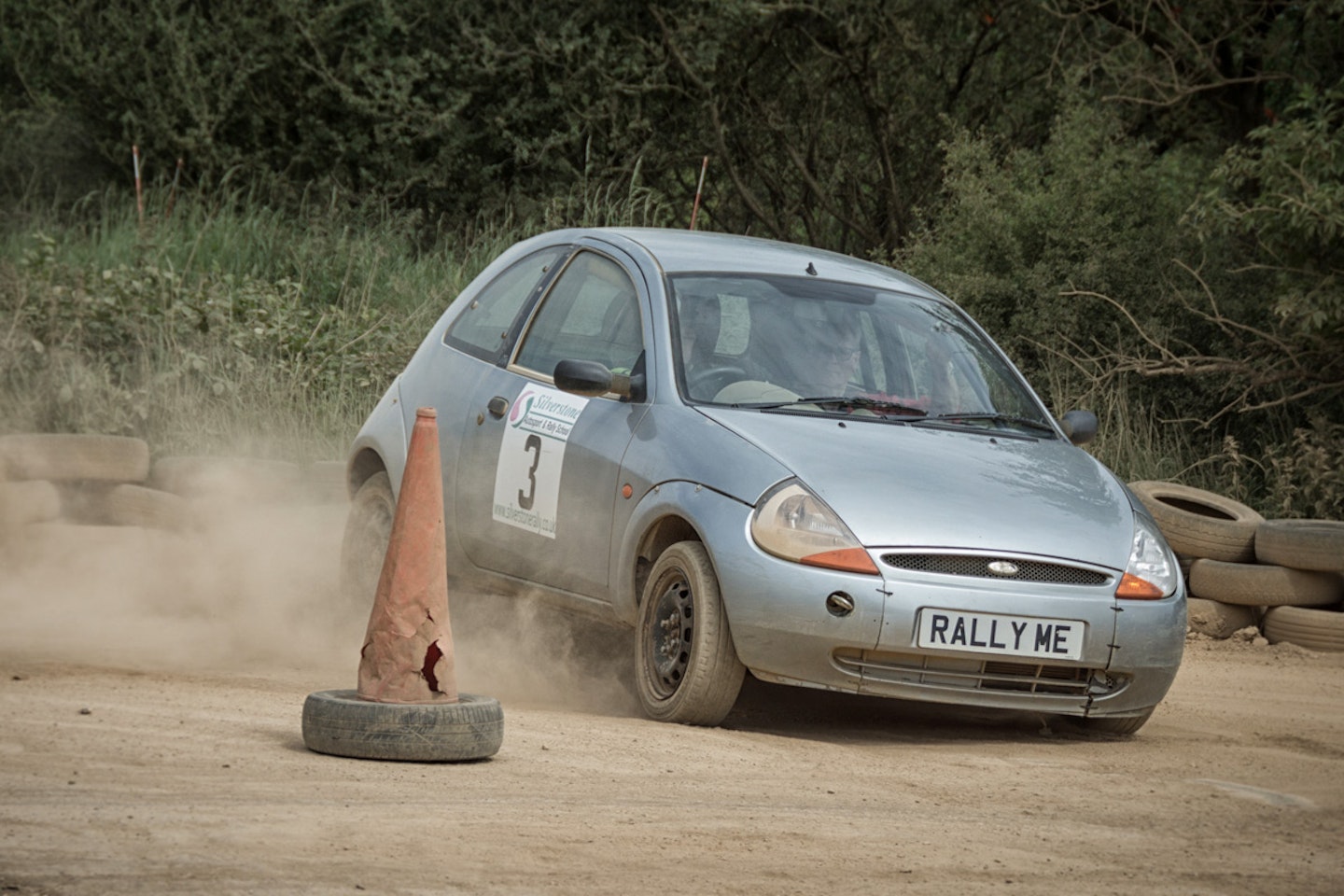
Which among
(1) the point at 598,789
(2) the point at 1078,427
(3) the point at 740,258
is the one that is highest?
(3) the point at 740,258

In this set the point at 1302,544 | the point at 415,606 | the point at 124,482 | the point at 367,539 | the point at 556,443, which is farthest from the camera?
the point at 124,482

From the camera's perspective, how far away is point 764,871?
441cm

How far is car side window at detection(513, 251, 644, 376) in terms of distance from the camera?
7355 mm

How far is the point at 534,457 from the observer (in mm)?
7309

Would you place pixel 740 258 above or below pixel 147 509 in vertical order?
above

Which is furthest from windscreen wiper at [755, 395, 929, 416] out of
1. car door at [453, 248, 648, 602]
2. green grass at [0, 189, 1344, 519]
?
green grass at [0, 189, 1344, 519]

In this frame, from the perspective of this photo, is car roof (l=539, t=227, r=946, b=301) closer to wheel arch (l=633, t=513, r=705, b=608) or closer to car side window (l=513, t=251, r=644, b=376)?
car side window (l=513, t=251, r=644, b=376)

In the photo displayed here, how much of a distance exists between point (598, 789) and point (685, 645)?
1.24 m

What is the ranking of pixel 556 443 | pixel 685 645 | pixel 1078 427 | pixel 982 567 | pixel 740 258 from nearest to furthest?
pixel 982 567 < pixel 685 645 < pixel 556 443 < pixel 1078 427 < pixel 740 258

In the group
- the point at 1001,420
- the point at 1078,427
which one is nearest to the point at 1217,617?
the point at 1078,427

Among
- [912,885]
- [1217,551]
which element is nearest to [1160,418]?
[1217,551]

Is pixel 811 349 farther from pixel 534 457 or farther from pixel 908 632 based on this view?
pixel 908 632

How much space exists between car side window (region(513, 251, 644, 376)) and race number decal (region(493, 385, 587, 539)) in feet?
0.57

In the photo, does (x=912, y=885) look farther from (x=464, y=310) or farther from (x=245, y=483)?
(x=245, y=483)
